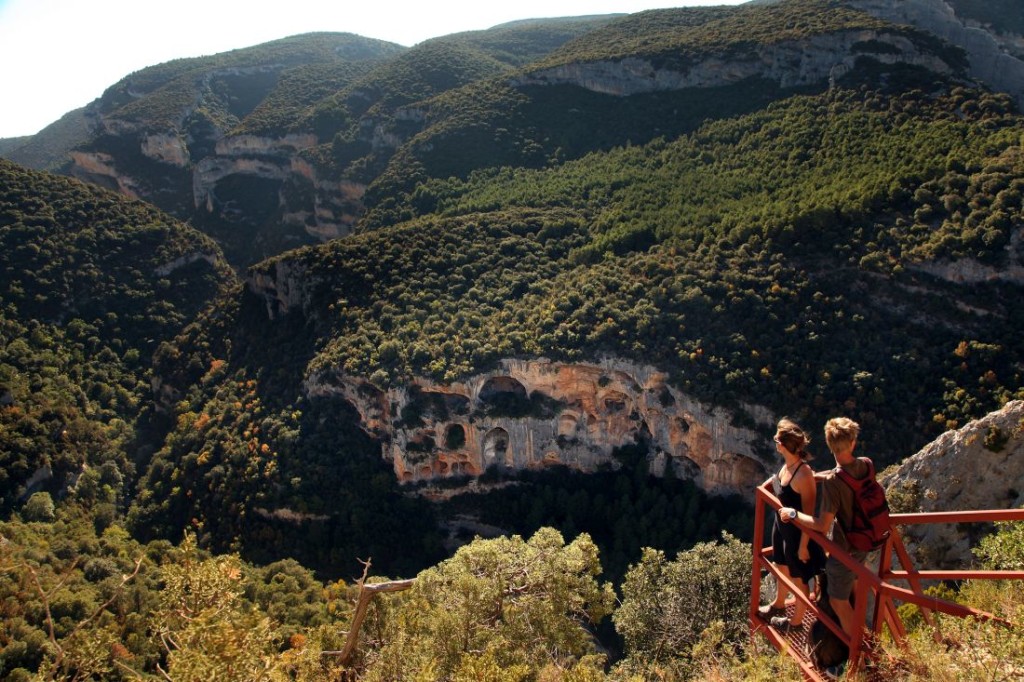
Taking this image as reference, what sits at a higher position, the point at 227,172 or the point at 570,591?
the point at 227,172

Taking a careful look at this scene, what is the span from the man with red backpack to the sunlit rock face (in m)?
28.4

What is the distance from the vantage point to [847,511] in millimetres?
7059

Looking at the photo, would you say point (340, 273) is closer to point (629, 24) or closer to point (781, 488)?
point (781, 488)

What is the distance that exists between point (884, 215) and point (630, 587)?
82.8ft

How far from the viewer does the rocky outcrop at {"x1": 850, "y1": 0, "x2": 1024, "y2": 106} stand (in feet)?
173

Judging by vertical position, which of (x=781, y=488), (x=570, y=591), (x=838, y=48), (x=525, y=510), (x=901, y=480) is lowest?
(x=525, y=510)

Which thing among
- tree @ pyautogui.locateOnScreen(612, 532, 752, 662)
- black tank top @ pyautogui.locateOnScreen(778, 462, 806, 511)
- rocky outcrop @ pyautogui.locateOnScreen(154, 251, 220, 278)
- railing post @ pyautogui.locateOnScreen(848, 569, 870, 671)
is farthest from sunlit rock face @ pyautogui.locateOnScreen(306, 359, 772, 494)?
rocky outcrop @ pyautogui.locateOnScreen(154, 251, 220, 278)

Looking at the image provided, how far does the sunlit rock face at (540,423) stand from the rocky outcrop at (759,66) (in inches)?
1372

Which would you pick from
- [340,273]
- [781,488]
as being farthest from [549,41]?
[781,488]

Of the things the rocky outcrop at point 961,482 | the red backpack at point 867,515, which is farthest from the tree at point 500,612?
the rocky outcrop at point 961,482

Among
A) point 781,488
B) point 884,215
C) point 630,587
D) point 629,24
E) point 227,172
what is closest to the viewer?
point 781,488

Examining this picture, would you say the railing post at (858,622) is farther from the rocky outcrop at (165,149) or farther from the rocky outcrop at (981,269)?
the rocky outcrop at (165,149)

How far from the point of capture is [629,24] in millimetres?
83062

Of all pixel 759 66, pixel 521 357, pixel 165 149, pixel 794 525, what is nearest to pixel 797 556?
pixel 794 525
